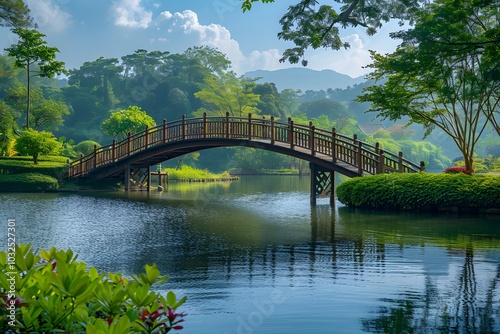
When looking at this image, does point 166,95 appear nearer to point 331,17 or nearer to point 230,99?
point 230,99

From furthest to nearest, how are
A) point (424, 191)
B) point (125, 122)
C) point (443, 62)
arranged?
point (125, 122) < point (424, 191) < point (443, 62)

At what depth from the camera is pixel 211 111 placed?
57.5 metres

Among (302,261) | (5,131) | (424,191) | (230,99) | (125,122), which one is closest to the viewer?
(302,261)

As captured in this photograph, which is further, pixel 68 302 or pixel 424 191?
pixel 424 191

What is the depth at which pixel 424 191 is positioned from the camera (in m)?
16.5

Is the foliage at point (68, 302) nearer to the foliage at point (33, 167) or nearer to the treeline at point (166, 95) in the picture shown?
the foliage at point (33, 167)

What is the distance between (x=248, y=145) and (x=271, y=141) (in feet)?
4.35

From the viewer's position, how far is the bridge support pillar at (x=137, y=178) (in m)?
26.9

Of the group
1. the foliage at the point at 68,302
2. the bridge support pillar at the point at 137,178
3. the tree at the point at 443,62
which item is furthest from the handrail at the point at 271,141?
the foliage at the point at 68,302

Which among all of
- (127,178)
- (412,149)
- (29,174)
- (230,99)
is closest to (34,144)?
(29,174)

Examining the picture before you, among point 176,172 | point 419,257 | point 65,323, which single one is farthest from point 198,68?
point 65,323

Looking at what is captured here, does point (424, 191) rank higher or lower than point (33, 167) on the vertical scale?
lower

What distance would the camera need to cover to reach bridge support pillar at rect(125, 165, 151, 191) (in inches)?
1060

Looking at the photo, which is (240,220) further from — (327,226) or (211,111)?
(211,111)
